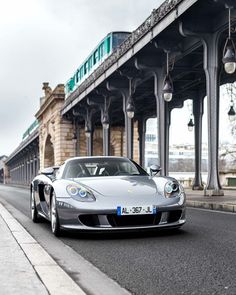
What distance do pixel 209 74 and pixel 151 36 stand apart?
416 cm

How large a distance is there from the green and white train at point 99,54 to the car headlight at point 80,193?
26742 mm

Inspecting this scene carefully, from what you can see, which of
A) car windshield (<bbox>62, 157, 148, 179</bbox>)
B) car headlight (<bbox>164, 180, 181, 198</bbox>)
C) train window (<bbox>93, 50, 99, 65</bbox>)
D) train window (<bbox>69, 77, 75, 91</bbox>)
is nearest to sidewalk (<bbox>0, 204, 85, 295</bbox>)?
car windshield (<bbox>62, 157, 148, 179</bbox>)

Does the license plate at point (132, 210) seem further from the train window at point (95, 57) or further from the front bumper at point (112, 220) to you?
the train window at point (95, 57)

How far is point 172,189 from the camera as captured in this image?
265 inches

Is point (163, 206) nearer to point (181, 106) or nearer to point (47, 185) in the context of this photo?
point (47, 185)

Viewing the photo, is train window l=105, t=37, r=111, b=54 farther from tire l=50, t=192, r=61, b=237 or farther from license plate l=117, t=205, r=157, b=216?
license plate l=117, t=205, r=157, b=216

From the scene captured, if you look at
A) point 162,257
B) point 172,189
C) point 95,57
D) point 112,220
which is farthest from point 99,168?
point 95,57

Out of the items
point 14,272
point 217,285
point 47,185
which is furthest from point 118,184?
point 217,285

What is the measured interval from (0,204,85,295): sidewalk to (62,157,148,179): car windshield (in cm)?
142

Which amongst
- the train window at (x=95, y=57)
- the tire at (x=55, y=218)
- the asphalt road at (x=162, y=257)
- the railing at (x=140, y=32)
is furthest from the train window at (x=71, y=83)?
the tire at (x=55, y=218)

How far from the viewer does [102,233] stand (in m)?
6.97

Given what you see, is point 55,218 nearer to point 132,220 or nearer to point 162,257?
point 132,220

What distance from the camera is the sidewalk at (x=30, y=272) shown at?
12.1 feet

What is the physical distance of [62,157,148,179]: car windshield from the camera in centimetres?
754
